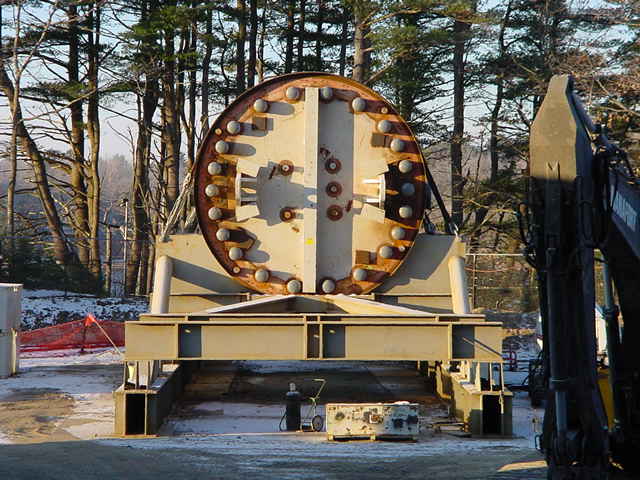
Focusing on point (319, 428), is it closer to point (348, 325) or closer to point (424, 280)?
point (348, 325)

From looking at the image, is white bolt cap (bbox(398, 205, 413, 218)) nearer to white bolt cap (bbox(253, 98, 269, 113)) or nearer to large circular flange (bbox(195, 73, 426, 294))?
large circular flange (bbox(195, 73, 426, 294))

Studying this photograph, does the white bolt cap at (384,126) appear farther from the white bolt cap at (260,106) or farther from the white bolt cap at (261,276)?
the white bolt cap at (261,276)

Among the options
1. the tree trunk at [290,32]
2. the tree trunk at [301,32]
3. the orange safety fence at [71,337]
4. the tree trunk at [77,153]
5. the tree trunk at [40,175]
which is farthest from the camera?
the tree trunk at [301,32]

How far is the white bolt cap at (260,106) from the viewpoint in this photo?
48.9 feet

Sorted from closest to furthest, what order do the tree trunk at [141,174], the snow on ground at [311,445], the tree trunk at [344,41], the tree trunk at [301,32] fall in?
the snow on ground at [311,445] < the tree trunk at [141,174] < the tree trunk at [301,32] < the tree trunk at [344,41]

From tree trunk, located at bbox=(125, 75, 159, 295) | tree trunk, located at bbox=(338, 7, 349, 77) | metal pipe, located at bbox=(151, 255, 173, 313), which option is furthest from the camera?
tree trunk, located at bbox=(338, 7, 349, 77)

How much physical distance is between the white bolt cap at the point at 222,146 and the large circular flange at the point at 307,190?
0.6 inches

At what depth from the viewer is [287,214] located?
48.8ft

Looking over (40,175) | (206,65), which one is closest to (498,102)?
(206,65)

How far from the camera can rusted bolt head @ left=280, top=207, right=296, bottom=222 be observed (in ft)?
48.8

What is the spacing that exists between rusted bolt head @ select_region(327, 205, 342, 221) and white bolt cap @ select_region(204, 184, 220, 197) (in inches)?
71.3

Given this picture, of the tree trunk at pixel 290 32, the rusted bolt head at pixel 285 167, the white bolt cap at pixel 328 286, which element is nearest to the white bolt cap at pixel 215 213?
the rusted bolt head at pixel 285 167

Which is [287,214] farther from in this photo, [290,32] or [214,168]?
[290,32]

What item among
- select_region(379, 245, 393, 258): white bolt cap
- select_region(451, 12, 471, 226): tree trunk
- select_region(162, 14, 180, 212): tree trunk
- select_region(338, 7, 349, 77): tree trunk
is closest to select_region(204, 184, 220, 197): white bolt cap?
select_region(379, 245, 393, 258): white bolt cap
